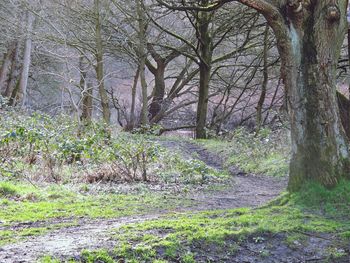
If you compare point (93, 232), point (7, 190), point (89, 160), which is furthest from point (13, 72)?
point (93, 232)

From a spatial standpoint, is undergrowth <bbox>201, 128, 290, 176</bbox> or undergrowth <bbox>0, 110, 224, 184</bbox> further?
undergrowth <bbox>201, 128, 290, 176</bbox>

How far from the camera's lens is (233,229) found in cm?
412

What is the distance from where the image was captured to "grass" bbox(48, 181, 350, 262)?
3545mm

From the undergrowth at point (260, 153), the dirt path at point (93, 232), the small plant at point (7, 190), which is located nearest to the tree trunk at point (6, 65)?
the undergrowth at point (260, 153)

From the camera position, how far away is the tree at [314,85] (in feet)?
15.6

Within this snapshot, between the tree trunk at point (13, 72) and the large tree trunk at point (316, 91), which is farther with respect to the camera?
the tree trunk at point (13, 72)

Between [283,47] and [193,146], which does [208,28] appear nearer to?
[193,146]

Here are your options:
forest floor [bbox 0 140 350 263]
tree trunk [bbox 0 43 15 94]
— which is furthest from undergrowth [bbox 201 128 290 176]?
tree trunk [bbox 0 43 15 94]

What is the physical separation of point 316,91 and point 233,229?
5.77 feet

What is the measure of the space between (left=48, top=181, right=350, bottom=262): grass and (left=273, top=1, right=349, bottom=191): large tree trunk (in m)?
0.21

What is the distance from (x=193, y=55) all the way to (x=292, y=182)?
505 inches

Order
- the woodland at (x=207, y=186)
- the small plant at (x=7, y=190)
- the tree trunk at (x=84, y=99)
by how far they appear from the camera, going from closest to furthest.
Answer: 1. the woodland at (x=207, y=186)
2. the small plant at (x=7, y=190)
3. the tree trunk at (x=84, y=99)

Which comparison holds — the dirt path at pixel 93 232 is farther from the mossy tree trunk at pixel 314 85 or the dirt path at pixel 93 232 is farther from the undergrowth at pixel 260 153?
the undergrowth at pixel 260 153

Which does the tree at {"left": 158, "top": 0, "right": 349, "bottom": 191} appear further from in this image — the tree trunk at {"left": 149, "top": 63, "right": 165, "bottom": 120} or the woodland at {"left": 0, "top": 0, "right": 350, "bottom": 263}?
the tree trunk at {"left": 149, "top": 63, "right": 165, "bottom": 120}
